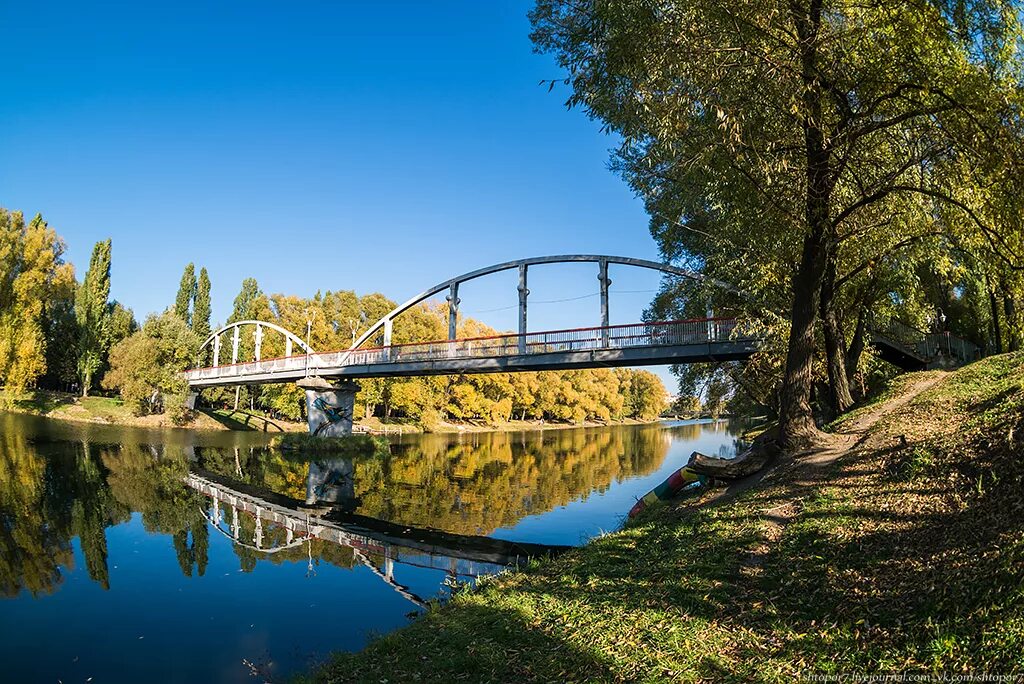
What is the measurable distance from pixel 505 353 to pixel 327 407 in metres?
17.3

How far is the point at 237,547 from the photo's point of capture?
14.7 metres

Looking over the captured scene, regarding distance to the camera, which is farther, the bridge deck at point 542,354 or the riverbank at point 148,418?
the riverbank at point 148,418

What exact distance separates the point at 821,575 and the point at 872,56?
24.4 ft

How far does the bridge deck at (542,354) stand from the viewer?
2347cm

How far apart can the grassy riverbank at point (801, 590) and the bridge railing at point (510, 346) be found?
41.7 ft

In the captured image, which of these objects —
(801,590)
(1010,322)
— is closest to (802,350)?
(801,590)

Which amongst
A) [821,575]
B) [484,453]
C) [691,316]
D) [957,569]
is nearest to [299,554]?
[821,575]

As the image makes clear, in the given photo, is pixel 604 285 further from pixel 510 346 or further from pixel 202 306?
pixel 202 306

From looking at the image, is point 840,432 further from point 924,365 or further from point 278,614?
point 924,365

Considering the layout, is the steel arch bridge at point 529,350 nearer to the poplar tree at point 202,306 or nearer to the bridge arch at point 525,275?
the bridge arch at point 525,275

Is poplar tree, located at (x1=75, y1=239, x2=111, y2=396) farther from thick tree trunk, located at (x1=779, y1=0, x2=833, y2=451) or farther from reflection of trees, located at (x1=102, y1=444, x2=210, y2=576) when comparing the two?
thick tree trunk, located at (x1=779, y1=0, x2=833, y2=451)

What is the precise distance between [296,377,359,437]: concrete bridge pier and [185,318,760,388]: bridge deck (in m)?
0.83

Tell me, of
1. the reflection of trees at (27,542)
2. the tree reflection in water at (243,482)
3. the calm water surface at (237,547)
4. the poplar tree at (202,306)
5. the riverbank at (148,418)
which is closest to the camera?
the calm water surface at (237,547)

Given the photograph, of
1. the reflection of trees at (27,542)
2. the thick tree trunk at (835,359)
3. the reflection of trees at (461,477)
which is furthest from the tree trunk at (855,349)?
the reflection of trees at (27,542)
